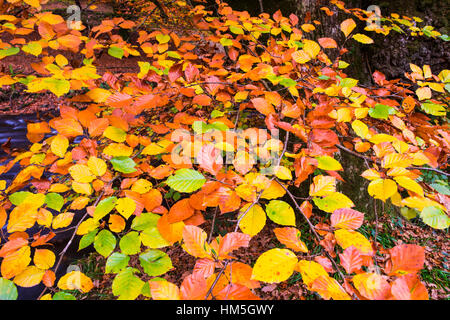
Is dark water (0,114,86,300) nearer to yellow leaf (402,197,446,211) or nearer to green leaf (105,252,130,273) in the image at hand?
green leaf (105,252,130,273)

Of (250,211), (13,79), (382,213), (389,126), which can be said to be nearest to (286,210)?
(250,211)

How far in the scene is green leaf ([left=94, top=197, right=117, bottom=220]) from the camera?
709 mm

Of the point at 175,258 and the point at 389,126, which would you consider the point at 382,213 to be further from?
the point at 175,258

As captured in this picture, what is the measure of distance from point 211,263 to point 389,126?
107 cm

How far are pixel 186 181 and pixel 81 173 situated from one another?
1.39 feet

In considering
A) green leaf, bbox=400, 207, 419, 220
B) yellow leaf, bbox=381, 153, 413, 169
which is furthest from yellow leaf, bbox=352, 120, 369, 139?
green leaf, bbox=400, 207, 419, 220

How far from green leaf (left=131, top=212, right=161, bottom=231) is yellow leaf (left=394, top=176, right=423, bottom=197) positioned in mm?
730

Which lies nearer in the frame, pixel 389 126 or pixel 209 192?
pixel 209 192

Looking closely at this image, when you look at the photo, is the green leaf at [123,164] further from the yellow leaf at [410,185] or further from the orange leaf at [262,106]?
the yellow leaf at [410,185]

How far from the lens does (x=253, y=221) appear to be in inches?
24.7

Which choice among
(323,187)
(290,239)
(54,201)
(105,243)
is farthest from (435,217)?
(54,201)

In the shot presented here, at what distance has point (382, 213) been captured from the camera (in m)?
2.42

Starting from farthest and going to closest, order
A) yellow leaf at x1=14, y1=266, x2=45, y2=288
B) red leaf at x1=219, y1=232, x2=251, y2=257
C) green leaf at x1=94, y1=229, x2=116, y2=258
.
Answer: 1. green leaf at x1=94, y1=229, x2=116, y2=258
2. yellow leaf at x1=14, y1=266, x2=45, y2=288
3. red leaf at x1=219, y1=232, x2=251, y2=257

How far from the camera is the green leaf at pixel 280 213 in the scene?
627mm
